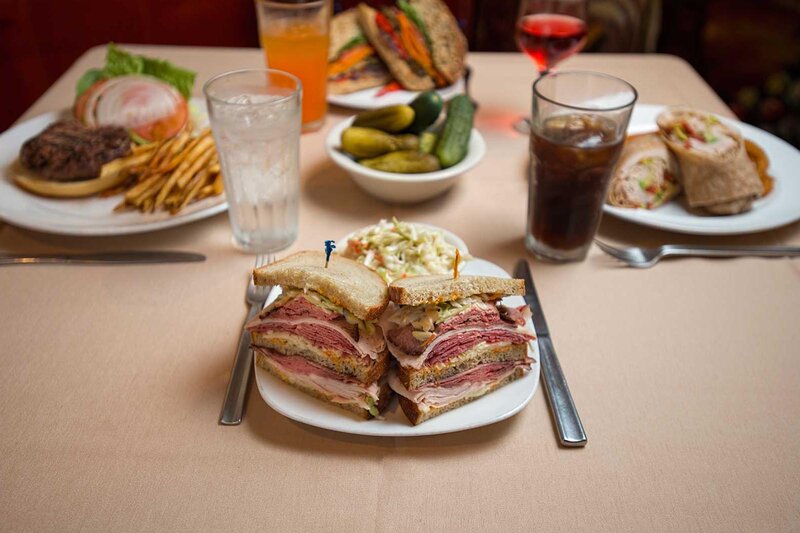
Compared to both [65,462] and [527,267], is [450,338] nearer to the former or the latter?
[527,267]

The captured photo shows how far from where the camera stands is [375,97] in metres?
2.40

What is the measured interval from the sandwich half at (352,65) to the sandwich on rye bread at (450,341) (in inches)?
56.0

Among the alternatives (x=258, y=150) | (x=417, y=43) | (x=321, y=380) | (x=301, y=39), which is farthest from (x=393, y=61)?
(x=321, y=380)

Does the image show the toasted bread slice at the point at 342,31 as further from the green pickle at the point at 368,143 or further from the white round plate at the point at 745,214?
the white round plate at the point at 745,214

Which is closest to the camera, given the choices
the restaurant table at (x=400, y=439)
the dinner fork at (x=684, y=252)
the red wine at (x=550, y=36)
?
the restaurant table at (x=400, y=439)

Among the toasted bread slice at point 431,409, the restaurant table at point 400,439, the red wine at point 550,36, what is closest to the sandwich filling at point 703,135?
the restaurant table at point 400,439

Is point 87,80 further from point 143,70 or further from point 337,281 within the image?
point 337,281

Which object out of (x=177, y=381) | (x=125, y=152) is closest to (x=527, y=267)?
(x=177, y=381)

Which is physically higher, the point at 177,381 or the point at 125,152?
the point at 125,152

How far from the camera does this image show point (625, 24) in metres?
4.25

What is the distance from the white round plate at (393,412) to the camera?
1.12 m

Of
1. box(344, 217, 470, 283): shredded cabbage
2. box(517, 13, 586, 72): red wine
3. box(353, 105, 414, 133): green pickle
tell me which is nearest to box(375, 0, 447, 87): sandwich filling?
box(517, 13, 586, 72): red wine

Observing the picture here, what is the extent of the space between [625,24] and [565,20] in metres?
2.29

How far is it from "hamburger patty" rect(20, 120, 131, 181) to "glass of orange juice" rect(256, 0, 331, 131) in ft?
2.06
